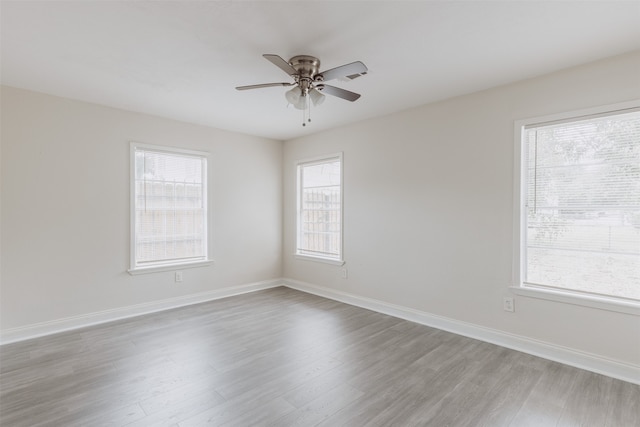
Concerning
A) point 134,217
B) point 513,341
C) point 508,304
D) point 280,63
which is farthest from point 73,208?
point 513,341

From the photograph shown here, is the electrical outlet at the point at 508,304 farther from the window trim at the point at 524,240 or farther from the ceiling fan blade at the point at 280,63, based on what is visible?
the ceiling fan blade at the point at 280,63

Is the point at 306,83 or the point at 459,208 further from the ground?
the point at 306,83

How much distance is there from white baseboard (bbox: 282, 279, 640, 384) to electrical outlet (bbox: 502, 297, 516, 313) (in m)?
0.24

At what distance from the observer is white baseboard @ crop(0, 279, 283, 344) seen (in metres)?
3.15

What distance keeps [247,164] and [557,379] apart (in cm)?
451

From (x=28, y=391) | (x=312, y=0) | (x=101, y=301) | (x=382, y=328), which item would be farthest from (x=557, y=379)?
(x=101, y=301)

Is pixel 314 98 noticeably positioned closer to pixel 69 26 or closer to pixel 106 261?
pixel 69 26

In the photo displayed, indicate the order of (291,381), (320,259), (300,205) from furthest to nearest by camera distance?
(300,205)
(320,259)
(291,381)

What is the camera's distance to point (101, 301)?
3643 millimetres

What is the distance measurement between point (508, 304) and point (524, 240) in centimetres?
64

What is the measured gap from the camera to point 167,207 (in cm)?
424

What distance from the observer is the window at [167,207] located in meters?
3.96

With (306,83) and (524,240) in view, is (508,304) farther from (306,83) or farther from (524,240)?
(306,83)

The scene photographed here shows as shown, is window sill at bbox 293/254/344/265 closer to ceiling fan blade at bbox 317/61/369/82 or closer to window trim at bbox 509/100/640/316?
window trim at bbox 509/100/640/316
